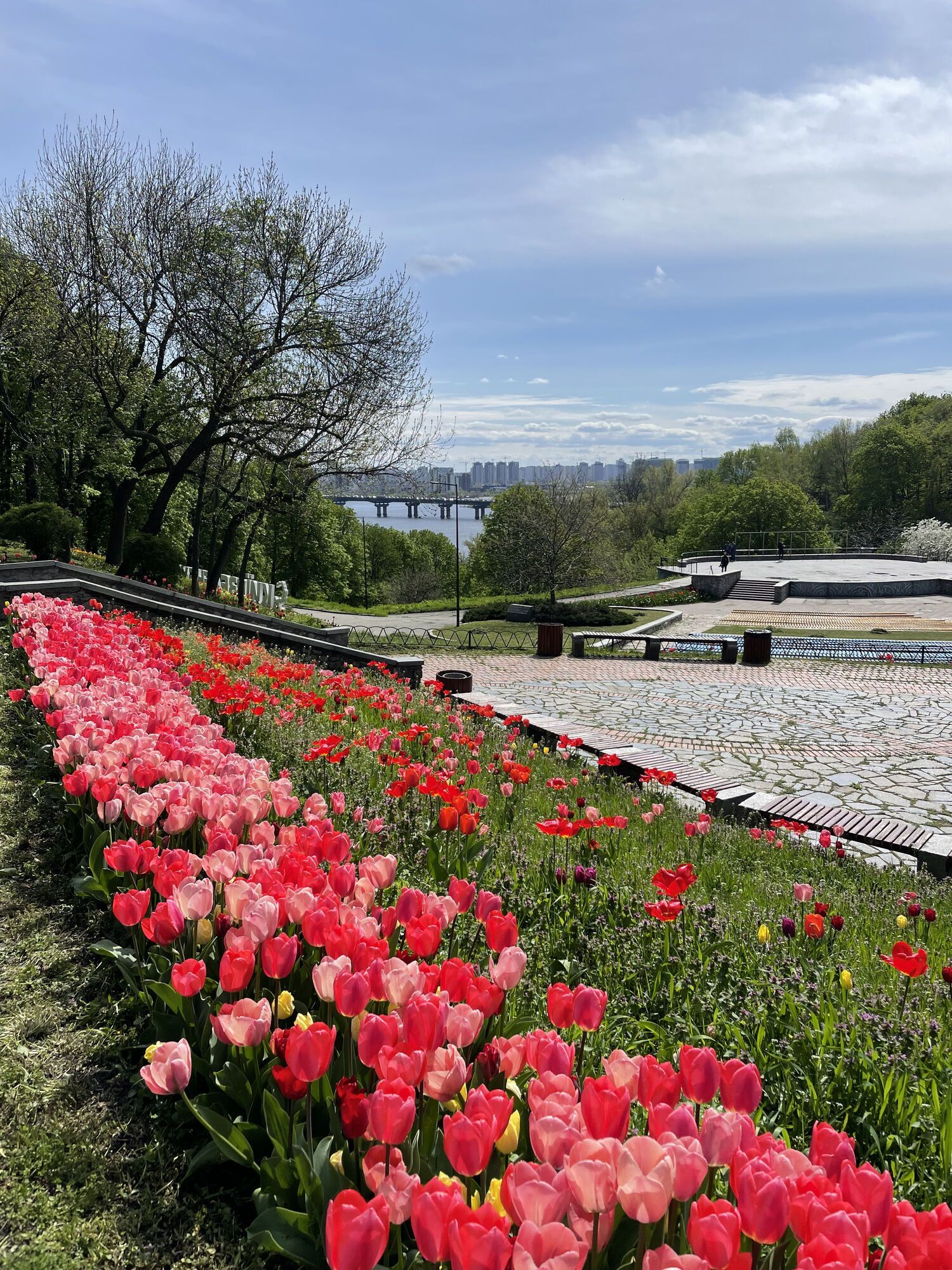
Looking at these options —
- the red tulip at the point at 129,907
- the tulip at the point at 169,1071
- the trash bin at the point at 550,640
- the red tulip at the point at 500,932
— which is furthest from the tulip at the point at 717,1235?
the trash bin at the point at 550,640

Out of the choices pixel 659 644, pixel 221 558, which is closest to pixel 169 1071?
pixel 659 644

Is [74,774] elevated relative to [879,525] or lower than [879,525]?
lower

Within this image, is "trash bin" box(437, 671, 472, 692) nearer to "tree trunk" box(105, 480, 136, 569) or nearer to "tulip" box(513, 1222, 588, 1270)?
"tulip" box(513, 1222, 588, 1270)

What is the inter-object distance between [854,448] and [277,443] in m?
78.2

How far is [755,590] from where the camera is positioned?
40.2 m

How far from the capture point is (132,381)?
74.2ft

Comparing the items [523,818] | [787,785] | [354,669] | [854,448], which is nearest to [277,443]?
[354,669]

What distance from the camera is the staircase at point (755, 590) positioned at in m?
39.0

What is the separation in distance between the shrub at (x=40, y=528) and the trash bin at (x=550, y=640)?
40.0 ft

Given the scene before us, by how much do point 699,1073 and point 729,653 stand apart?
777 inches

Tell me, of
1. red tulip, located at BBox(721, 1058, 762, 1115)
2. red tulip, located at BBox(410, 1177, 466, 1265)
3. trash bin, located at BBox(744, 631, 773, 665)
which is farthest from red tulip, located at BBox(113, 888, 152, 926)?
trash bin, located at BBox(744, 631, 773, 665)

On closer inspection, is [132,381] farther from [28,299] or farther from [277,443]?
[277,443]

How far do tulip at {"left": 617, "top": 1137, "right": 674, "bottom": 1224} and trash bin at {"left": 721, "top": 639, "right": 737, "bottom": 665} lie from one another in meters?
19.8

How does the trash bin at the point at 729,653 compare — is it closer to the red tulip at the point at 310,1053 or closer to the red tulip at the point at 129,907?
the red tulip at the point at 129,907
